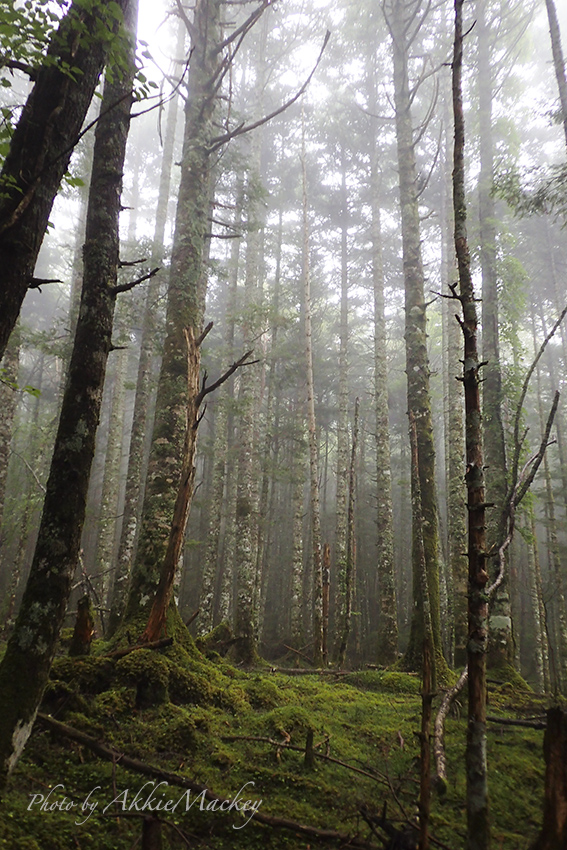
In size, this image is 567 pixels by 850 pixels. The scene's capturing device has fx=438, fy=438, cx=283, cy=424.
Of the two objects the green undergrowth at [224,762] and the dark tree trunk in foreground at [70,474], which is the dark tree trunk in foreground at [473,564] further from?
the dark tree trunk in foreground at [70,474]

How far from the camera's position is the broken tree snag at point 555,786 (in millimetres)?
1809

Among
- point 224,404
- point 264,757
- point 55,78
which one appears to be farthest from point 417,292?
point 264,757

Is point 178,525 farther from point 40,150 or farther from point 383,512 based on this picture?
point 383,512

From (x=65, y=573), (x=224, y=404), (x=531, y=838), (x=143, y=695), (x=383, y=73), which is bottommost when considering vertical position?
(x=531, y=838)

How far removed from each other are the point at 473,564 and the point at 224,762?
2967 millimetres

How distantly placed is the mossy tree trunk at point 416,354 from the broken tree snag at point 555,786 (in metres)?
5.22

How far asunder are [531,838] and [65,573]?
370cm

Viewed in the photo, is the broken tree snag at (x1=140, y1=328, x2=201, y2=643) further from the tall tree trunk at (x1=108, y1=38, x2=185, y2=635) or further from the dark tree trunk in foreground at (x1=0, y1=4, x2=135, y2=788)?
the tall tree trunk at (x1=108, y1=38, x2=185, y2=635)

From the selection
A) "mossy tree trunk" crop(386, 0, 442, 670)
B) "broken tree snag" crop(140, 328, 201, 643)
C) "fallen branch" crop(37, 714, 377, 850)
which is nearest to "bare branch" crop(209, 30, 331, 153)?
"mossy tree trunk" crop(386, 0, 442, 670)

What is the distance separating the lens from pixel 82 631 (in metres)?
5.24

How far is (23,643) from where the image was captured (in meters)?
2.94

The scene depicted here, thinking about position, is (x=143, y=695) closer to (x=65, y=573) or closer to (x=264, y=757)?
(x=264, y=757)

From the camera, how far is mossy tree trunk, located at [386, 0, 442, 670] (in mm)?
7898

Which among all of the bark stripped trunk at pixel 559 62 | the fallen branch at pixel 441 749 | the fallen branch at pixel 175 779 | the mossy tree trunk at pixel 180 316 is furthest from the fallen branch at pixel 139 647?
the bark stripped trunk at pixel 559 62
